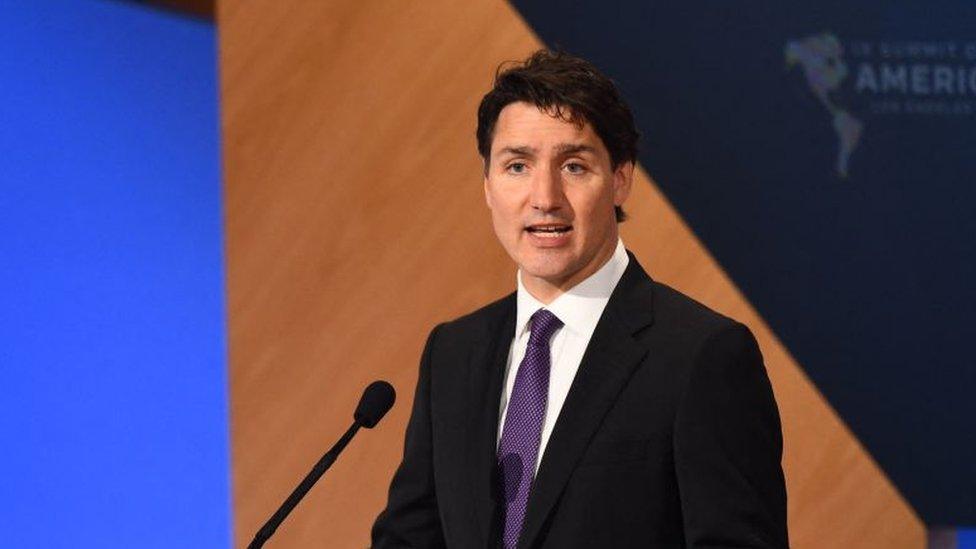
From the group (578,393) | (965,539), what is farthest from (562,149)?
(965,539)

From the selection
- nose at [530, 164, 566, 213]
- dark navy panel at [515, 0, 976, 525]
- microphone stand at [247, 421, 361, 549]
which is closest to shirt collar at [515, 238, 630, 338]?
nose at [530, 164, 566, 213]

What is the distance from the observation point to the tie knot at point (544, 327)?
1893mm

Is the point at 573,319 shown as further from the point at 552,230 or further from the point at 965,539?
the point at 965,539

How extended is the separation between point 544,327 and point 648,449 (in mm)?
225

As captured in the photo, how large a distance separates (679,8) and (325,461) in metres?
1.78

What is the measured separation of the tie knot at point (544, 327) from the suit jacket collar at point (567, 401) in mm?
62

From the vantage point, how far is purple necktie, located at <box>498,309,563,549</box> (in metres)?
1.82

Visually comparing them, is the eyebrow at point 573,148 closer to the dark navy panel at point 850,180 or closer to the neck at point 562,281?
the neck at point 562,281

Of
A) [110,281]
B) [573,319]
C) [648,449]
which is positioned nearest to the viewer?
[648,449]

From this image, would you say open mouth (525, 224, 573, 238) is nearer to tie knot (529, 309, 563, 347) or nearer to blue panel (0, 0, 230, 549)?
tie knot (529, 309, 563, 347)

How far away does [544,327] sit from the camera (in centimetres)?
189

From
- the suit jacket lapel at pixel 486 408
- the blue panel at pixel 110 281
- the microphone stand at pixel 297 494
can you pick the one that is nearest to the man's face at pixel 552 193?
the suit jacket lapel at pixel 486 408

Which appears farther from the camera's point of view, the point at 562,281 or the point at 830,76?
the point at 830,76

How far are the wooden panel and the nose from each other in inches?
61.1
